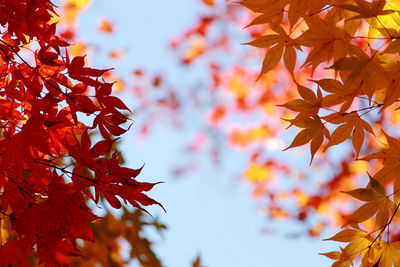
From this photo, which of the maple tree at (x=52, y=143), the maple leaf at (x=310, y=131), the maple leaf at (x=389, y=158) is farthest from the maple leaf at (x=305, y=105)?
the maple tree at (x=52, y=143)

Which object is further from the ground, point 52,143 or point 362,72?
point 362,72

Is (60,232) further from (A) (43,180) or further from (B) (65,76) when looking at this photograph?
(B) (65,76)

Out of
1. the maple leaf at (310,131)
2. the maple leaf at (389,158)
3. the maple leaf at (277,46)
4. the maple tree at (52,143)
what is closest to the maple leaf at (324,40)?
the maple leaf at (277,46)

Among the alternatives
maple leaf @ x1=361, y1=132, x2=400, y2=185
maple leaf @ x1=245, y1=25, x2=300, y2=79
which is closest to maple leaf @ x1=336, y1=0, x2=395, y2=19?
maple leaf @ x1=245, y1=25, x2=300, y2=79

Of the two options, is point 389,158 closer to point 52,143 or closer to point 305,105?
point 305,105

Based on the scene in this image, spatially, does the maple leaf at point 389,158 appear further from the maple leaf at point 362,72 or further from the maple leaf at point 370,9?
the maple leaf at point 370,9

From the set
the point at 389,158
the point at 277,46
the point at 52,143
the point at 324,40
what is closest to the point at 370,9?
the point at 324,40

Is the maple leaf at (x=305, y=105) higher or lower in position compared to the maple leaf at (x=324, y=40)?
lower

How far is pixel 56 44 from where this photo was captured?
4.43ft

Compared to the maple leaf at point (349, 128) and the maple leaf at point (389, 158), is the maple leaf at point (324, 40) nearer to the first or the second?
the maple leaf at point (349, 128)

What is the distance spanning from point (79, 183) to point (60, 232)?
14cm

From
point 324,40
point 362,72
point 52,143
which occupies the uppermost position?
point 324,40

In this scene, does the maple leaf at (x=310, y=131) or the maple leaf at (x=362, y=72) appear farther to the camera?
the maple leaf at (x=310, y=131)

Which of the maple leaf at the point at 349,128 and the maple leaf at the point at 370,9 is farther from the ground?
the maple leaf at the point at 370,9
